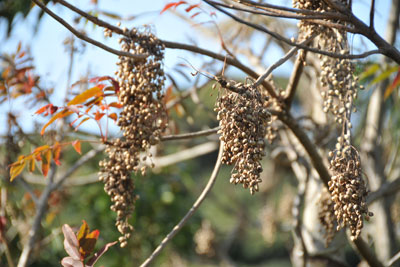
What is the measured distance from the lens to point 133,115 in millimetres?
1147

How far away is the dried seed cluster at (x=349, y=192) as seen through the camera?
Answer: 93cm

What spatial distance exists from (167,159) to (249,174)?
2.03 metres

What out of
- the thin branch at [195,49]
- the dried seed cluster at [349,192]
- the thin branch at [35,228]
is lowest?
the thin branch at [35,228]

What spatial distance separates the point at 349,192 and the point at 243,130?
26 cm

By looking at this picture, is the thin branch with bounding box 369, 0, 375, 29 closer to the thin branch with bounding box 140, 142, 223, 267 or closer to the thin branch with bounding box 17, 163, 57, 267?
the thin branch with bounding box 140, 142, 223, 267

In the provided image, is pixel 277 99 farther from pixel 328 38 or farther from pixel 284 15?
pixel 284 15

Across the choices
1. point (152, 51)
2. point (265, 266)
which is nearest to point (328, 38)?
point (152, 51)

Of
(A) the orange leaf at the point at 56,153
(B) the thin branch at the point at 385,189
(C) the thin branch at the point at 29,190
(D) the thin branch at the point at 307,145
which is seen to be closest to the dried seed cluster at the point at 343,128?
(D) the thin branch at the point at 307,145

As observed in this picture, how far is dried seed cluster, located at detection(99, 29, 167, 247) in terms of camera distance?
1140mm

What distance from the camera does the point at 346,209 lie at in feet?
3.07

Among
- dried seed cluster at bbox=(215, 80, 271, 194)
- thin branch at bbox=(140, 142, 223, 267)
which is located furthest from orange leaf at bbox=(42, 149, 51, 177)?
dried seed cluster at bbox=(215, 80, 271, 194)

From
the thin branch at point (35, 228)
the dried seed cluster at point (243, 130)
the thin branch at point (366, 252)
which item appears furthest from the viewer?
the thin branch at point (35, 228)

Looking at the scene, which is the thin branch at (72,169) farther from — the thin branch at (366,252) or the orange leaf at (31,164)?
the thin branch at (366,252)

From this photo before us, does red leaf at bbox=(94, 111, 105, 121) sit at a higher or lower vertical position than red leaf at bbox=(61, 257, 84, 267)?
higher
